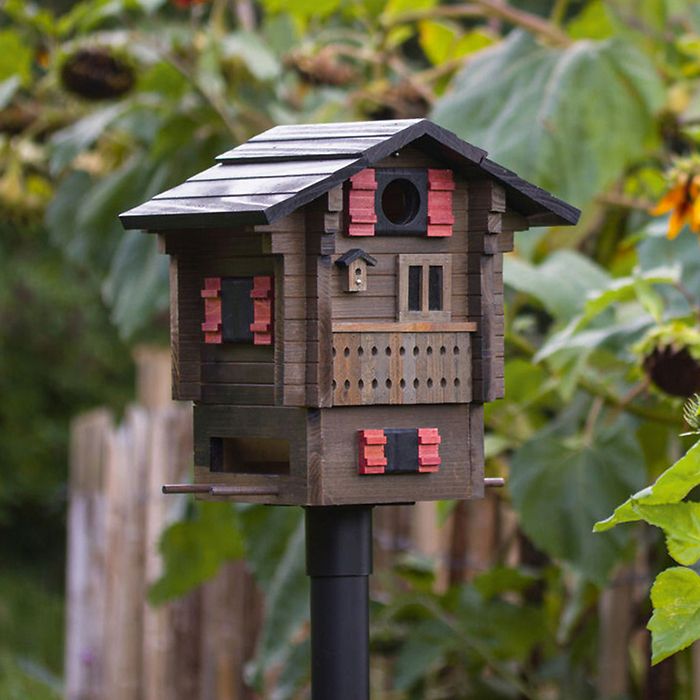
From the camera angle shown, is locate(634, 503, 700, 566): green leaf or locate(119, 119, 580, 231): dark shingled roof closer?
locate(634, 503, 700, 566): green leaf

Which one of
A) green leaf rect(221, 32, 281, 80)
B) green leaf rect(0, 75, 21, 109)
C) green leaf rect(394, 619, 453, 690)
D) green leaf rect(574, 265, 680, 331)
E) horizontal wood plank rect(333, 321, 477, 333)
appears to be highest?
green leaf rect(221, 32, 281, 80)

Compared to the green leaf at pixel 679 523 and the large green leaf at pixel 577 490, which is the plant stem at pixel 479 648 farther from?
the green leaf at pixel 679 523

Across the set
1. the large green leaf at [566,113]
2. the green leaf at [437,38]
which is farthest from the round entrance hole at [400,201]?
the green leaf at [437,38]

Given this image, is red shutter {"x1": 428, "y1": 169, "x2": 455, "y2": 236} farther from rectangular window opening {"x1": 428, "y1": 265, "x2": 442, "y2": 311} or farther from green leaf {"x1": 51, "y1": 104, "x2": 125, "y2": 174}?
green leaf {"x1": 51, "y1": 104, "x2": 125, "y2": 174}

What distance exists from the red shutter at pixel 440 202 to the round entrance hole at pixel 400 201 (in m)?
0.02

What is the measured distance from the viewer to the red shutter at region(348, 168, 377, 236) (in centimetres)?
160

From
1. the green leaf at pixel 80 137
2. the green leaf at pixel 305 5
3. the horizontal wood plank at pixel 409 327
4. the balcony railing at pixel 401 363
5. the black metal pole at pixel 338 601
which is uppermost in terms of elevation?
the green leaf at pixel 305 5

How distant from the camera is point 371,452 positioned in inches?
62.6

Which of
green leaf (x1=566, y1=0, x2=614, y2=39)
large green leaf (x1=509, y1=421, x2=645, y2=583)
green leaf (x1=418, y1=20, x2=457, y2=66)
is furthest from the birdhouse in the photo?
green leaf (x1=418, y1=20, x2=457, y2=66)

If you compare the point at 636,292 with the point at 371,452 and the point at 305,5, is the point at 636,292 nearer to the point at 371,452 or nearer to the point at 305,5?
the point at 371,452

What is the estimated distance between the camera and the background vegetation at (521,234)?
2355 mm

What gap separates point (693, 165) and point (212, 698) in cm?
263

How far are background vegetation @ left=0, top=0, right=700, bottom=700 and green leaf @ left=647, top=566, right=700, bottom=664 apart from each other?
0.59 meters

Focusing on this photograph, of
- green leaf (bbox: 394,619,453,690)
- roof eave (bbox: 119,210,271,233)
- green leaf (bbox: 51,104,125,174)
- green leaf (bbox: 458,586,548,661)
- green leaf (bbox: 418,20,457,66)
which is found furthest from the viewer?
green leaf (bbox: 418,20,457,66)
